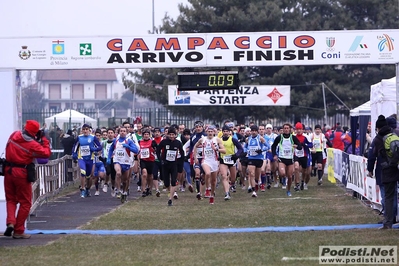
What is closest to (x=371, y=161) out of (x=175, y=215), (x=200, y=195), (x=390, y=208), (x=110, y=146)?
(x=390, y=208)

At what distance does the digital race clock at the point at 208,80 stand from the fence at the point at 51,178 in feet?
12.7

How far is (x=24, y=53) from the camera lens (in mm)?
18000

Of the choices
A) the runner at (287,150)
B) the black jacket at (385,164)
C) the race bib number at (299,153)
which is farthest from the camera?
the race bib number at (299,153)

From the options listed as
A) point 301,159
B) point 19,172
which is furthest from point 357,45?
point 19,172

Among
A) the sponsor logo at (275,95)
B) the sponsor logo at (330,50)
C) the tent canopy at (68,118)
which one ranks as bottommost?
the tent canopy at (68,118)

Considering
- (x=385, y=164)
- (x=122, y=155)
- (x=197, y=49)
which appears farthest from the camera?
(x=122, y=155)

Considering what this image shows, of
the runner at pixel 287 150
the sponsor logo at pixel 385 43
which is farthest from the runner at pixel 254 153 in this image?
the sponsor logo at pixel 385 43

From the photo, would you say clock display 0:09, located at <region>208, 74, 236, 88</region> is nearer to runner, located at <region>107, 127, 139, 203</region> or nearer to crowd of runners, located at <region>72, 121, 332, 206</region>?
crowd of runners, located at <region>72, 121, 332, 206</region>

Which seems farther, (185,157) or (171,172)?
(185,157)

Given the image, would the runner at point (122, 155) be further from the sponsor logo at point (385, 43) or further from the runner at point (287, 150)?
the sponsor logo at point (385, 43)

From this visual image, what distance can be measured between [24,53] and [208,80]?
449cm

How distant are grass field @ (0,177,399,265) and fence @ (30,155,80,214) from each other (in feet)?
5.69

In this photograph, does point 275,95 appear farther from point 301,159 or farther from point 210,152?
point 210,152

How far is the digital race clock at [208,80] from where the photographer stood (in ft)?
65.4
